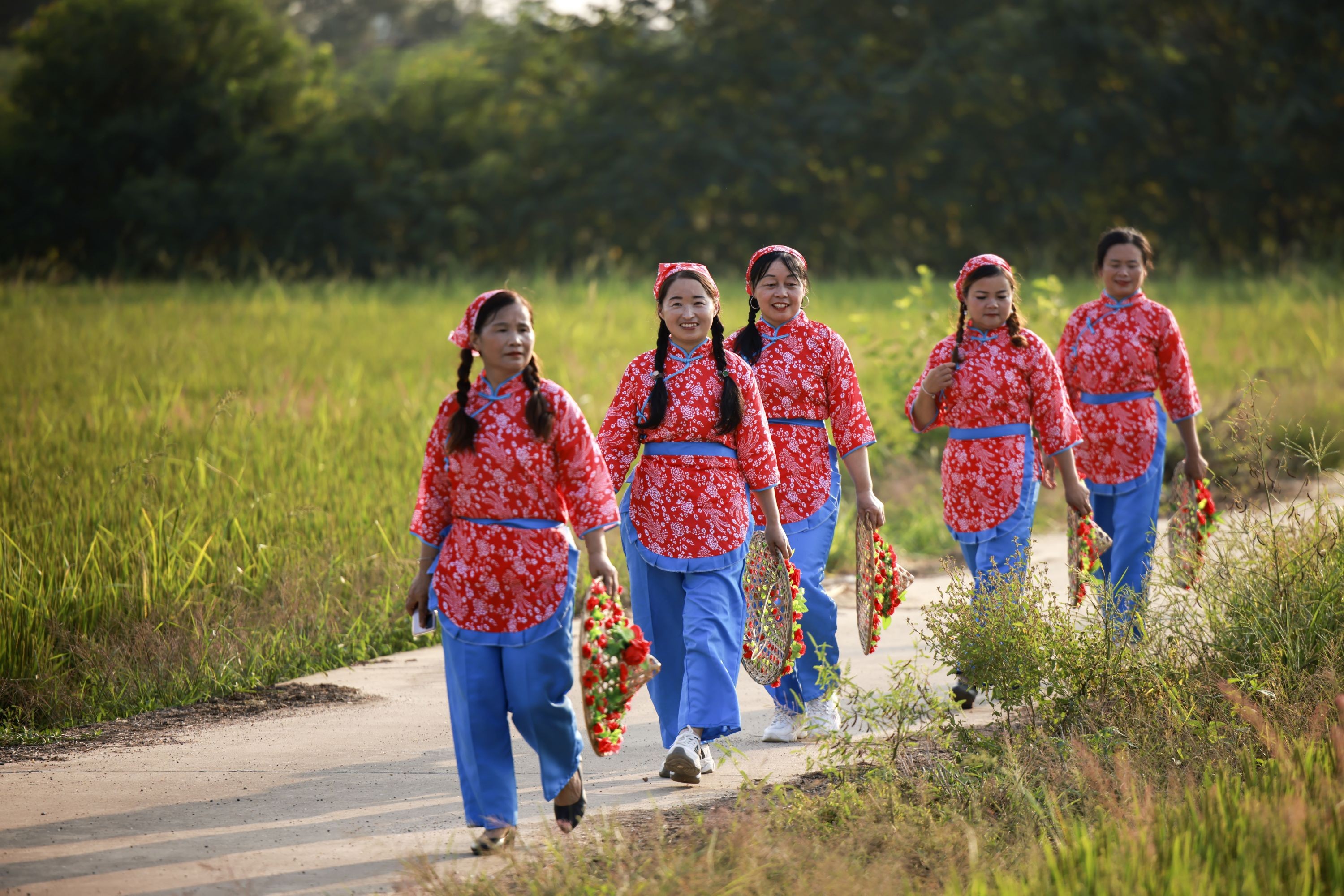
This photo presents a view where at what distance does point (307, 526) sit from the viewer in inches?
283

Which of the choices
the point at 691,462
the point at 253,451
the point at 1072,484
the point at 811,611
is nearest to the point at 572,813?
the point at 691,462

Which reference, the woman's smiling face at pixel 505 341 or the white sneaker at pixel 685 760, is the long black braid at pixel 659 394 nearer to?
the woman's smiling face at pixel 505 341

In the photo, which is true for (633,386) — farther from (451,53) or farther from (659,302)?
(451,53)

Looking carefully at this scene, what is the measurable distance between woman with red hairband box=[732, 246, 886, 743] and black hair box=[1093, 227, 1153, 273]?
1660mm

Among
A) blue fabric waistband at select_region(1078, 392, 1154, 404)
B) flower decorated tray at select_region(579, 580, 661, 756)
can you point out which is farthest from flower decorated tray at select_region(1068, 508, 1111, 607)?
flower decorated tray at select_region(579, 580, 661, 756)

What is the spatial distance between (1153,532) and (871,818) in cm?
257

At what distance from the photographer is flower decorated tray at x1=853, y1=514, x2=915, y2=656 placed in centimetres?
517

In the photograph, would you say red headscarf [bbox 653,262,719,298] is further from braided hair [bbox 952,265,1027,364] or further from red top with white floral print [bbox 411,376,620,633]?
braided hair [bbox 952,265,1027,364]

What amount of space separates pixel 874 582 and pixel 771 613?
57 cm

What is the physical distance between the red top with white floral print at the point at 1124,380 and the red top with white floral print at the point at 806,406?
141cm

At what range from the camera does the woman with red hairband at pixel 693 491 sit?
180 inches

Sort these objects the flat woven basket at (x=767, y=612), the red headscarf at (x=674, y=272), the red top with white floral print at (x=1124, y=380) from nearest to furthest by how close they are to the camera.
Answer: the red headscarf at (x=674, y=272)
the flat woven basket at (x=767, y=612)
the red top with white floral print at (x=1124, y=380)

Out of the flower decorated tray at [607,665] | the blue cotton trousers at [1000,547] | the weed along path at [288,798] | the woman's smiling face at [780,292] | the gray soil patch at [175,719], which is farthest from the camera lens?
the blue cotton trousers at [1000,547]

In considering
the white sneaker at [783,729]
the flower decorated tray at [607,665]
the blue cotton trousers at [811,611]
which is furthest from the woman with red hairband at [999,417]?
the flower decorated tray at [607,665]
